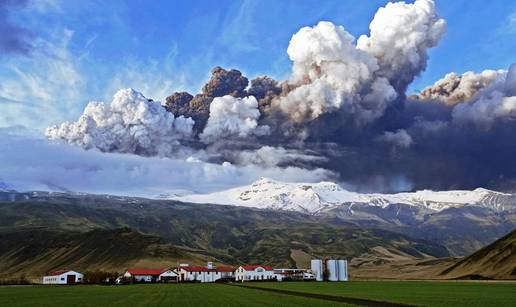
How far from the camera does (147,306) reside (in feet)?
249

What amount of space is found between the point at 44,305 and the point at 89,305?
7331 mm

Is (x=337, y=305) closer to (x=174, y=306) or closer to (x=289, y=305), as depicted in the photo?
(x=289, y=305)

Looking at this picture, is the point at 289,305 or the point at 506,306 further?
the point at 289,305

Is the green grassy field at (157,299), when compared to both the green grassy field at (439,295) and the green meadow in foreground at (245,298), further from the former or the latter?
the green grassy field at (439,295)

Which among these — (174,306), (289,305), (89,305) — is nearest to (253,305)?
(289,305)

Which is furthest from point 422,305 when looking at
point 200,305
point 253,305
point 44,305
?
point 44,305

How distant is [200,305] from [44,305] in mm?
22640

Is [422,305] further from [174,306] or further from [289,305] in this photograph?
[174,306]

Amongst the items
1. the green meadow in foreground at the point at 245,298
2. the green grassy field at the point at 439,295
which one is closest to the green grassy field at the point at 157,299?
the green meadow in foreground at the point at 245,298

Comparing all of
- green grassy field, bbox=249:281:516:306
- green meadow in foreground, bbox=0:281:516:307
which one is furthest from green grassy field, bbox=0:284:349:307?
green grassy field, bbox=249:281:516:306

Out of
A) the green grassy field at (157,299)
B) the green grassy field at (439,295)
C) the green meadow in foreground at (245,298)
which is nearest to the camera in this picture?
the green grassy field at (157,299)

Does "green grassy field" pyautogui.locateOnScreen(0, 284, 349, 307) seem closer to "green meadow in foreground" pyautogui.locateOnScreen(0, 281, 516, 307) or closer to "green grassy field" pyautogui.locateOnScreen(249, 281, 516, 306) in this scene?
"green meadow in foreground" pyautogui.locateOnScreen(0, 281, 516, 307)

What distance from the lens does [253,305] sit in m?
77.6

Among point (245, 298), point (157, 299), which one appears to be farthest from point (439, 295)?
point (157, 299)
